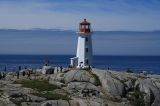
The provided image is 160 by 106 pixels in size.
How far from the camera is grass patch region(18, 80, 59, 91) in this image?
54.8m

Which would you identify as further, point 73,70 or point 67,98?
point 73,70

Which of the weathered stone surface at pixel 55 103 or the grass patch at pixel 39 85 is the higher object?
the grass patch at pixel 39 85

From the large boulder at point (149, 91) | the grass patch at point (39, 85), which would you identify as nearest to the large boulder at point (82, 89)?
the grass patch at point (39, 85)

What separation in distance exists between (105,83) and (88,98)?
4685mm

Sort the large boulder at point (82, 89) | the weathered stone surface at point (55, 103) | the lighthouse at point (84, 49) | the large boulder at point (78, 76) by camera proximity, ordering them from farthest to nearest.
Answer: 1. the lighthouse at point (84, 49)
2. the large boulder at point (78, 76)
3. the large boulder at point (82, 89)
4. the weathered stone surface at point (55, 103)

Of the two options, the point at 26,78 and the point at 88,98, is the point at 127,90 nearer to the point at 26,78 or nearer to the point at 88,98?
the point at 88,98

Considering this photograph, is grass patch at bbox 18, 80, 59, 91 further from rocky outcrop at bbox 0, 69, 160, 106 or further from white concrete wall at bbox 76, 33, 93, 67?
white concrete wall at bbox 76, 33, 93, 67

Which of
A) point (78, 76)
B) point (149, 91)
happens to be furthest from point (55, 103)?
point (149, 91)

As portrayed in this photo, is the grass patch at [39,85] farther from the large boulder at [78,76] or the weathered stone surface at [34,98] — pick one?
the weathered stone surface at [34,98]

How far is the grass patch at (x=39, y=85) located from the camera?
54812mm

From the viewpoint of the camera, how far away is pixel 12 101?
162ft

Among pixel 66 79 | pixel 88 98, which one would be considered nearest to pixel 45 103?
Result: pixel 88 98

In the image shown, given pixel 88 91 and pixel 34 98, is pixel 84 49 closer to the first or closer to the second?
pixel 88 91

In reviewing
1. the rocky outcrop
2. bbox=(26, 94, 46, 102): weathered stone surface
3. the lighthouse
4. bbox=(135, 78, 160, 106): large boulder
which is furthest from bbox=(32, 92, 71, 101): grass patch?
the lighthouse
